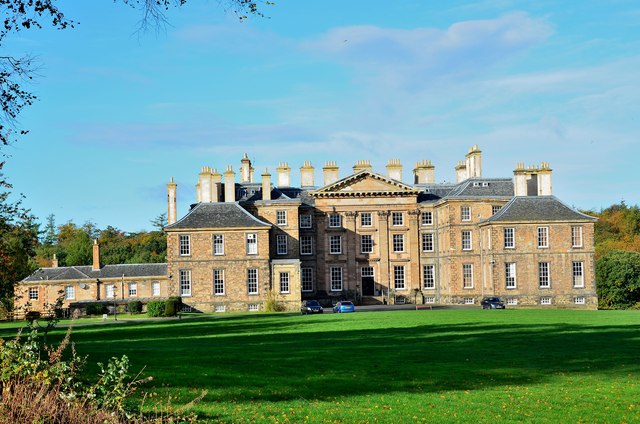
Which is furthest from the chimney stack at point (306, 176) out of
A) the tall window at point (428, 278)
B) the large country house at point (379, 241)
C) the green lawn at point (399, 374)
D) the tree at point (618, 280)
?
the green lawn at point (399, 374)

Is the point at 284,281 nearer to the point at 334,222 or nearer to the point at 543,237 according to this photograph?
the point at 334,222

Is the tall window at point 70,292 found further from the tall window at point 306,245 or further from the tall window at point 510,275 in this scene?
the tall window at point 510,275

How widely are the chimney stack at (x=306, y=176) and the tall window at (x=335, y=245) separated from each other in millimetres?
5694

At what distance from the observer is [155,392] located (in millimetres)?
15609

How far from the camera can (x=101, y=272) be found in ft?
253

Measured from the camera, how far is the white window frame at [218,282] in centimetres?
6469

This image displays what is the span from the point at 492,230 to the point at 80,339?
41.1 metres

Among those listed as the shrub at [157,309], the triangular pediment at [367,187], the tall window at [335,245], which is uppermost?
the triangular pediment at [367,187]

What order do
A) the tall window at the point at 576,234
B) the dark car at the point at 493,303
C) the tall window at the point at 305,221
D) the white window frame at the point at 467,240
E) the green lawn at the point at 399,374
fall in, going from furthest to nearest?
1. the tall window at the point at 305,221
2. the white window frame at the point at 467,240
3. the tall window at the point at 576,234
4. the dark car at the point at 493,303
5. the green lawn at the point at 399,374

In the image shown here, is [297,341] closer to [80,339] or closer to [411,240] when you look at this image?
[80,339]

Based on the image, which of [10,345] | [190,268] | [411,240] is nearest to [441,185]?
[411,240]

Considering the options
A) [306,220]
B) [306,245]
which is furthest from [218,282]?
[306,220]

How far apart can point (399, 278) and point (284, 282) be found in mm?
11748

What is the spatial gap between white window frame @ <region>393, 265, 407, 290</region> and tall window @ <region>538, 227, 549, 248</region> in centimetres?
1224
